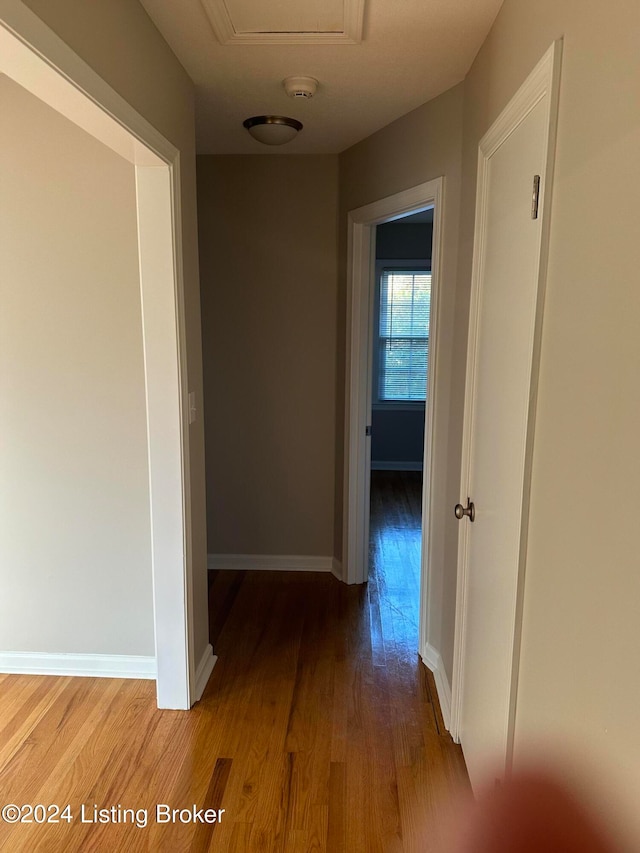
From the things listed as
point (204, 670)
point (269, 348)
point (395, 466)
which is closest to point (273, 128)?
point (269, 348)

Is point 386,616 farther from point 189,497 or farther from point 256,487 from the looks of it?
point 189,497

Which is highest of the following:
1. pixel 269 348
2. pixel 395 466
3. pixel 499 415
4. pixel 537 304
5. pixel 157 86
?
pixel 157 86

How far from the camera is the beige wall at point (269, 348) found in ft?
11.1

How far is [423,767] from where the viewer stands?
209 cm

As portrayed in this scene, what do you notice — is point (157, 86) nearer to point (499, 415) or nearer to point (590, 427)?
point (499, 415)

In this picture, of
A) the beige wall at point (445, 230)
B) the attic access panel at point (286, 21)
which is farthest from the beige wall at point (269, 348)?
the attic access panel at point (286, 21)

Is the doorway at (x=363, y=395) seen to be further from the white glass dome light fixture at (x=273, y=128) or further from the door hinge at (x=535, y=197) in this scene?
the door hinge at (x=535, y=197)

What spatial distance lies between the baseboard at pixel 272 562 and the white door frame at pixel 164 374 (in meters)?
1.33

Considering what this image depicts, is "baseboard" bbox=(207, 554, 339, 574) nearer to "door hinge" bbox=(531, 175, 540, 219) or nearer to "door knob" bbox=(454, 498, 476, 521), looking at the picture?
"door knob" bbox=(454, 498, 476, 521)

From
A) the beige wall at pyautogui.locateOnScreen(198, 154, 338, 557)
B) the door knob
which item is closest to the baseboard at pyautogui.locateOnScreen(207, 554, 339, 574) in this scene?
the beige wall at pyautogui.locateOnScreen(198, 154, 338, 557)

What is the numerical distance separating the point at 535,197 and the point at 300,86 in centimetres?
126

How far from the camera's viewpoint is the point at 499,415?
167 centimetres

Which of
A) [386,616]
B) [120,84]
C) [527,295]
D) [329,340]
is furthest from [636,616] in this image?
[329,340]

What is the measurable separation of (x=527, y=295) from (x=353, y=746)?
1.72m
